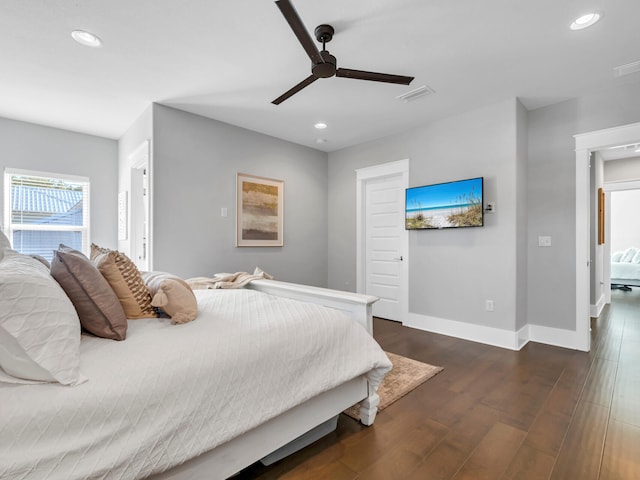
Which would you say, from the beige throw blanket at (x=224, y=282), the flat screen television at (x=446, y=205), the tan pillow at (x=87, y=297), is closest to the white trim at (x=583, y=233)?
the flat screen television at (x=446, y=205)

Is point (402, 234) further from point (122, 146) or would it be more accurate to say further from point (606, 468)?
point (122, 146)

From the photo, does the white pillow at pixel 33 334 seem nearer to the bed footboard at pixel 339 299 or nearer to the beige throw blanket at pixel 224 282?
the bed footboard at pixel 339 299

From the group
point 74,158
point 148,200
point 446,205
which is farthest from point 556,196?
point 74,158

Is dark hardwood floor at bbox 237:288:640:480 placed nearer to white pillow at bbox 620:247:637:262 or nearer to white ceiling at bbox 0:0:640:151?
white ceiling at bbox 0:0:640:151

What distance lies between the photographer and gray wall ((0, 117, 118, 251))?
12.6ft

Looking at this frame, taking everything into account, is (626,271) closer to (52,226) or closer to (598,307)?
(598,307)

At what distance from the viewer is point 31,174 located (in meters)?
3.96

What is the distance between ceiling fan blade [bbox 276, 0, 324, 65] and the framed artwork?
2.35 metres

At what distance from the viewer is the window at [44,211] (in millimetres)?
3867

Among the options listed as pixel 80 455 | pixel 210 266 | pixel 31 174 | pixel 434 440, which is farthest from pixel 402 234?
pixel 31 174

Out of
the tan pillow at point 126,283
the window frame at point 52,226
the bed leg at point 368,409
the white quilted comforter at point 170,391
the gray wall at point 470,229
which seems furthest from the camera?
the window frame at point 52,226

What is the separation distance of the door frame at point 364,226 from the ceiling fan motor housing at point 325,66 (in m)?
2.35

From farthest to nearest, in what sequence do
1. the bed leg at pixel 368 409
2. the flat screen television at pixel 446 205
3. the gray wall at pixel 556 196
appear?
the flat screen television at pixel 446 205 → the gray wall at pixel 556 196 → the bed leg at pixel 368 409

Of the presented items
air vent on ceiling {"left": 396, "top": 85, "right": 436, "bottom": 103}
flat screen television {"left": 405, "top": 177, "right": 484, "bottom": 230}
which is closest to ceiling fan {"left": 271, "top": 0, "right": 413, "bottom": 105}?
air vent on ceiling {"left": 396, "top": 85, "right": 436, "bottom": 103}
